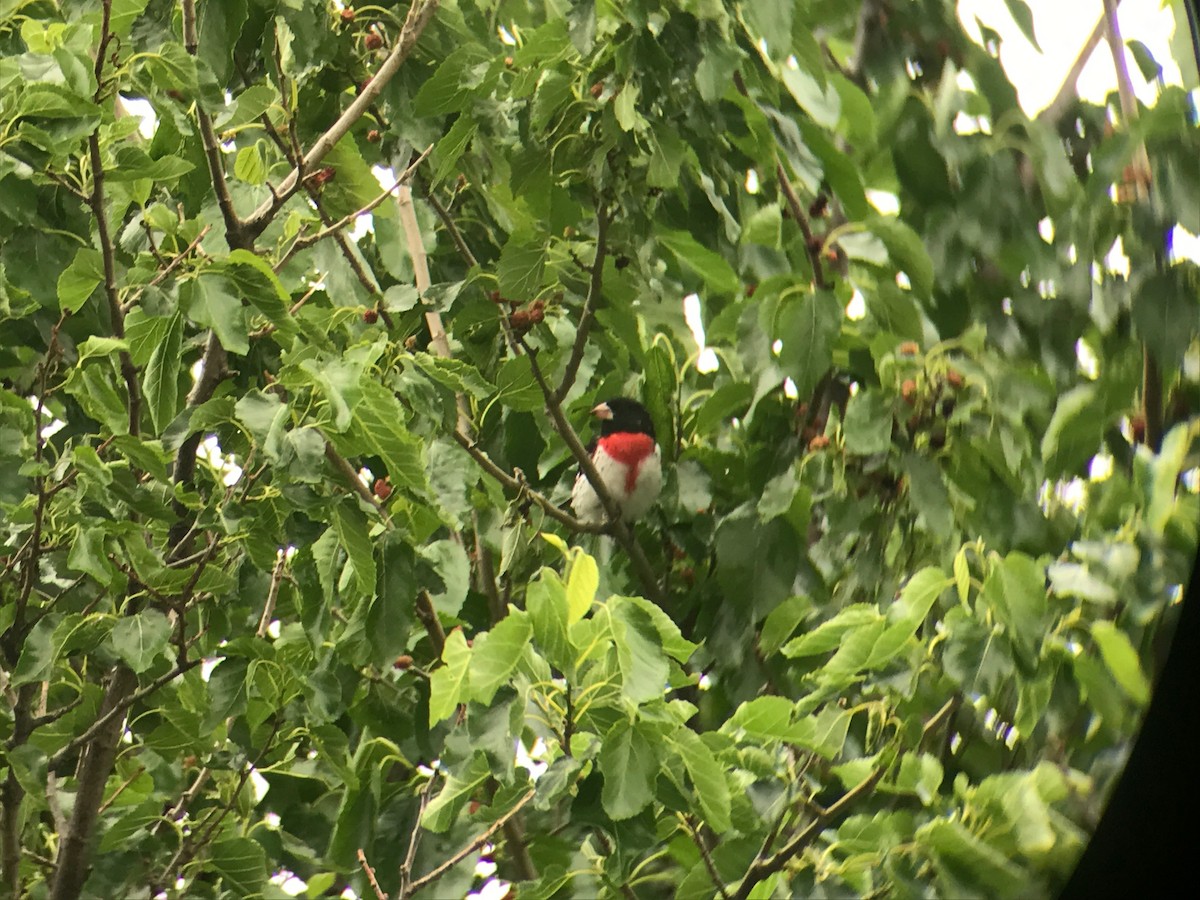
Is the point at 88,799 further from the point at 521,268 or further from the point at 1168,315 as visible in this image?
the point at 1168,315

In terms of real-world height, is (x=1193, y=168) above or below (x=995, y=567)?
above

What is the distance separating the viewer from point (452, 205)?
2.64 meters

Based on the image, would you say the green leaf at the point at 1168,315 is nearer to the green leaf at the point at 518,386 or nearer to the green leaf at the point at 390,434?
the green leaf at the point at 390,434

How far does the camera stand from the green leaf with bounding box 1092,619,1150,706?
1046 millimetres

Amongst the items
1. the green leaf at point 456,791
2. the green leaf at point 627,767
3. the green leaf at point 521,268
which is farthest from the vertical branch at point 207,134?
the green leaf at point 627,767

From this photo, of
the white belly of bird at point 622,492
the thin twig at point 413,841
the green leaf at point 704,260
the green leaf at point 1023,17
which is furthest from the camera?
the white belly of bird at point 622,492

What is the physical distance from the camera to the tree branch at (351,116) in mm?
1949

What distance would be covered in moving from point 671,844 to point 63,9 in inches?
62.6

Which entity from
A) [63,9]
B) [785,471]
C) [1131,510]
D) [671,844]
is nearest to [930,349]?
[785,471]

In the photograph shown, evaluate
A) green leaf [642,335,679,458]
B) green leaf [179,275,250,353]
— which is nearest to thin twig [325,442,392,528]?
green leaf [179,275,250,353]

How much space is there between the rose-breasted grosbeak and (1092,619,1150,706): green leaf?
1.21 metres

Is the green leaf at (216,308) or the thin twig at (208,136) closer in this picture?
the green leaf at (216,308)

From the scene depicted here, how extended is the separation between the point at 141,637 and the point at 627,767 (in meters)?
0.85

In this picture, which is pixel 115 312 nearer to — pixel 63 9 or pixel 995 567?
pixel 63 9
